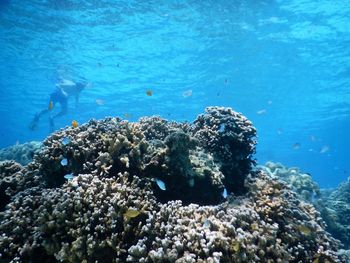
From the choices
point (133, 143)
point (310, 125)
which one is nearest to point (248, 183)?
point (133, 143)

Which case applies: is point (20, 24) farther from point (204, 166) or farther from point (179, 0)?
point (204, 166)

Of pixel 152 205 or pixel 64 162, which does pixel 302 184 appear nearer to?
pixel 152 205

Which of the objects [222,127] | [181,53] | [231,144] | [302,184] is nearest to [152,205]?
[231,144]

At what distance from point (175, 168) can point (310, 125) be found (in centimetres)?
6502

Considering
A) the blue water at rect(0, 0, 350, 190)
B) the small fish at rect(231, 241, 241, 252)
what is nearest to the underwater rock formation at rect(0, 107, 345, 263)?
the small fish at rect(231, 241, 241, 252)

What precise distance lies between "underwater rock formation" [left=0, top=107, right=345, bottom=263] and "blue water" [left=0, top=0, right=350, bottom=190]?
262 inches

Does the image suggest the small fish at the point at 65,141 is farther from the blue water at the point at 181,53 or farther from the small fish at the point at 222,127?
the blue water at the point at 181,53

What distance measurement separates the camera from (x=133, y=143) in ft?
21.9

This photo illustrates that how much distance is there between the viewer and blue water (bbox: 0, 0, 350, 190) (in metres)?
23.7

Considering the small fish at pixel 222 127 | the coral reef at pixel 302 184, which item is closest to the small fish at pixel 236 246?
the small fish at pixel 222 127

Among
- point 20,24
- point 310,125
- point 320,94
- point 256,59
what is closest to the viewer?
point 20,24

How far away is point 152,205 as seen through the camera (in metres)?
5.40

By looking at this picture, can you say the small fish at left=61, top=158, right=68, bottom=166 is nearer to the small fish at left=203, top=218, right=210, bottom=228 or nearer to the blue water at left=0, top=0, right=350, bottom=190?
the small fish at left=203, top=218, right=210, bottom=228

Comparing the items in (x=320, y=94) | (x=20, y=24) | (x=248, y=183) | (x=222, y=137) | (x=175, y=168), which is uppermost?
(x=320, y=94)
